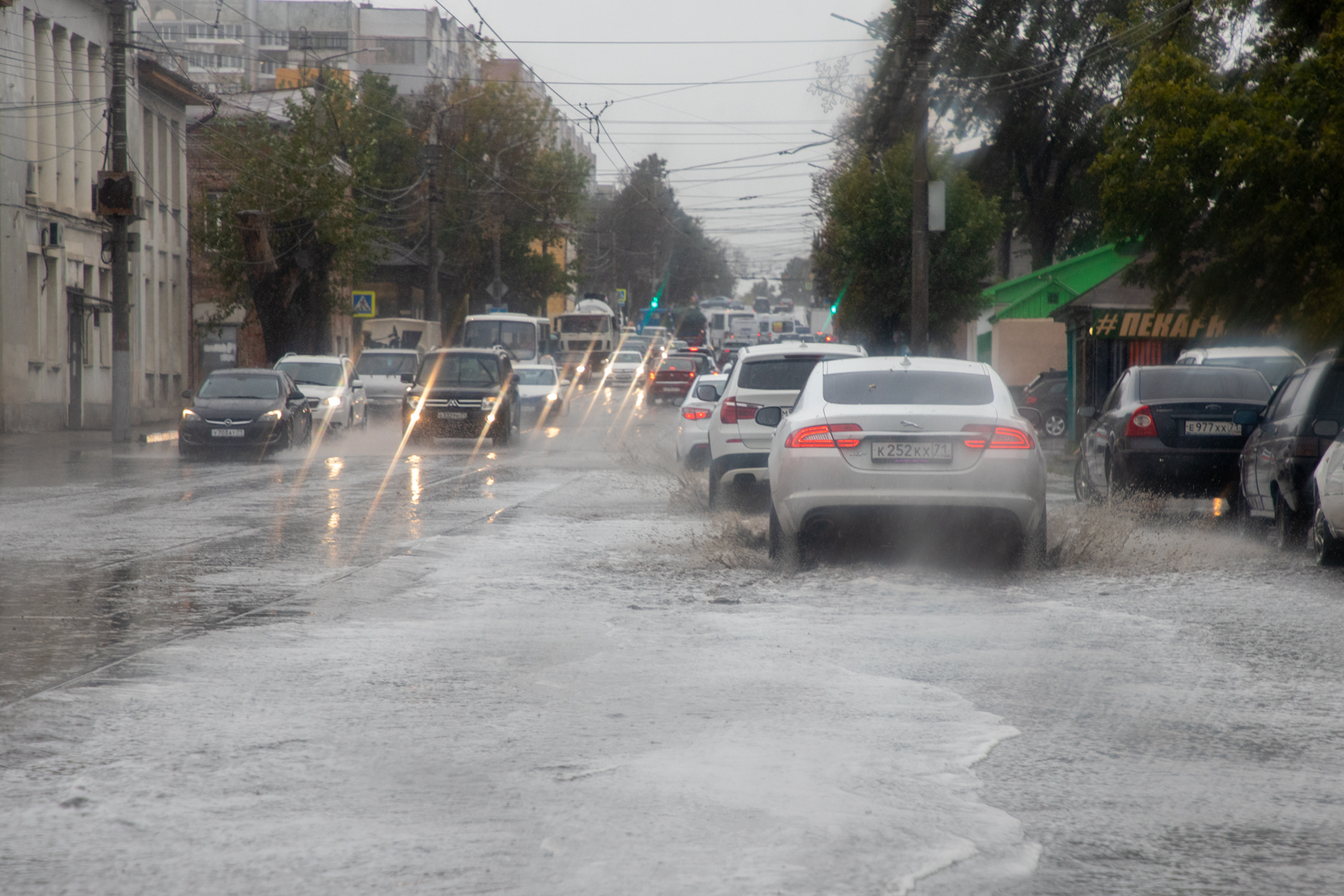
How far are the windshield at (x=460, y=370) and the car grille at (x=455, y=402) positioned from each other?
0.88m

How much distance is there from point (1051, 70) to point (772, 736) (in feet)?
154

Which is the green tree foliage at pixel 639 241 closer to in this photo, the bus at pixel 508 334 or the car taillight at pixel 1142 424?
the bus at pixel 508 334

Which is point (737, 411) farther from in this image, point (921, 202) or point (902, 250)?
point (902, 250)

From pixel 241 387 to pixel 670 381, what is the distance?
29.3m

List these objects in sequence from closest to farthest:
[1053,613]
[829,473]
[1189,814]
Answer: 1. [1189,814]
2. [1053,613]
3. [829,473]

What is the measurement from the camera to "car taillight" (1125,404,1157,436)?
16453 millimetres

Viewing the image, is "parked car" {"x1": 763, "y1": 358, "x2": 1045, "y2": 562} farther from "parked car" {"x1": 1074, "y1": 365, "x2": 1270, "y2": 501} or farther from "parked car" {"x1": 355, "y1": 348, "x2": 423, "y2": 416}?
"parked car" {"x1": 355, "y1": 348, "x2": 423, "y2": 416}

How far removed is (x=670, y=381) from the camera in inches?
2288

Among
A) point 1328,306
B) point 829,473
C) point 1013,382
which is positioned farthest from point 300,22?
point 829,473

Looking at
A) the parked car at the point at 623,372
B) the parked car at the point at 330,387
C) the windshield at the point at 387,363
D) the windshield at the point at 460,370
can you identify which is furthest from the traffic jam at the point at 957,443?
the parked car at the point at 623,372

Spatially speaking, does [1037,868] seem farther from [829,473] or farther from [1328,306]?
[1328,306]

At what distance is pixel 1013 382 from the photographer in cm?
5753

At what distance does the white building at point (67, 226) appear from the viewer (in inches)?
1522

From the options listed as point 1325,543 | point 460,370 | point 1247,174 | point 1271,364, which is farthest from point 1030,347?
point 1325,543
